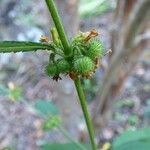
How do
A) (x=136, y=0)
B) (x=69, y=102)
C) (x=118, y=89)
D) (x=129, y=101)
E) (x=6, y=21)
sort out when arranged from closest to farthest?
(x=136, y=0)
(x=69, y=102)
(x=118, y=89)
(x=129, y=101)
(x=6, y=21)

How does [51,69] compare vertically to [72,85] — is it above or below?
below

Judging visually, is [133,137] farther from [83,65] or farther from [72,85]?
[72,85]

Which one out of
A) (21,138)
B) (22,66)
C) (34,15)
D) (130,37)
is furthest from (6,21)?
(130,37)

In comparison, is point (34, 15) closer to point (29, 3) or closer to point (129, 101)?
point (29, 3)

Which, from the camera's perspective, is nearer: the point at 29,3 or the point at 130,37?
the point at 130,37

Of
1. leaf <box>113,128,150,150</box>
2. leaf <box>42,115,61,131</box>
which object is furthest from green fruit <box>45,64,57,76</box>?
leaf <box>42,115,61,131</box>

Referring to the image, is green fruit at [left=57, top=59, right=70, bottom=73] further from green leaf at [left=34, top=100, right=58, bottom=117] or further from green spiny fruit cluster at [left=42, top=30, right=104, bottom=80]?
green leaf at [left=34, top=100, right=58, bottom=117]

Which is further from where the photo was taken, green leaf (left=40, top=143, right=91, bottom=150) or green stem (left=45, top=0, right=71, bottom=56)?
green leaf (left=40, top=143, right=91, bottom=150)

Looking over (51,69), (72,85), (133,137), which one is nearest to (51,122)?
(133,137)
